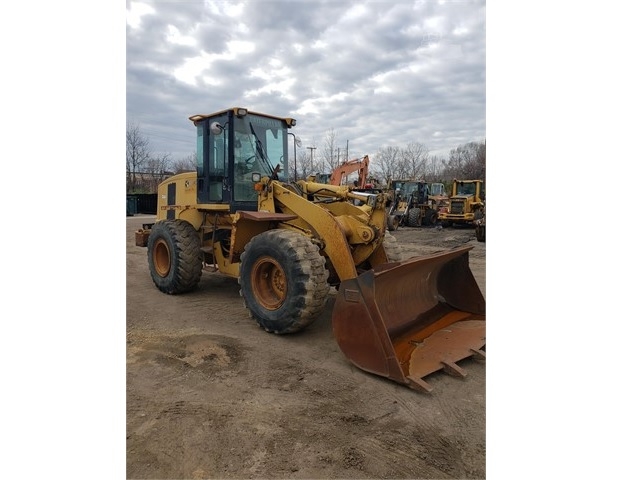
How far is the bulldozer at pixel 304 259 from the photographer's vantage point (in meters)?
3.57

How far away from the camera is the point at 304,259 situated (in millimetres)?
4121

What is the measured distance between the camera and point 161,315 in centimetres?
535

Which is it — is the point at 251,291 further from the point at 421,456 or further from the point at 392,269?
the point at 421,456

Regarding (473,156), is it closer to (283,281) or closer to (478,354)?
(478,354)

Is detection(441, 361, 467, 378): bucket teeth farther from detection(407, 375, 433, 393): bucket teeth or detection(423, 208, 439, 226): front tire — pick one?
detection(423, 208, 439, 226): front tire

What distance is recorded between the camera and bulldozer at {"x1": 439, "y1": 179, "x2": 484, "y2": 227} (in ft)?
60.6

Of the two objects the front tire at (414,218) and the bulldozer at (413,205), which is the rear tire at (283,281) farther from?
the front tire at (414,218)

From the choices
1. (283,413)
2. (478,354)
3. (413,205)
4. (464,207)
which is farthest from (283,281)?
(413,205)

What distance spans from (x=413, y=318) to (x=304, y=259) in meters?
1.28

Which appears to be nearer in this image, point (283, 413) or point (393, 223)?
point (283, 413)

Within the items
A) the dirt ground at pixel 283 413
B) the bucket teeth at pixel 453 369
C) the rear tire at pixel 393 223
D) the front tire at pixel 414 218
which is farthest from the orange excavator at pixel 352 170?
the bucket teeth at pixel 453 369

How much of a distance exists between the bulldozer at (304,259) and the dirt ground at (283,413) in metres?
0.23

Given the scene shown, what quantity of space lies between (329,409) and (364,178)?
14.8m

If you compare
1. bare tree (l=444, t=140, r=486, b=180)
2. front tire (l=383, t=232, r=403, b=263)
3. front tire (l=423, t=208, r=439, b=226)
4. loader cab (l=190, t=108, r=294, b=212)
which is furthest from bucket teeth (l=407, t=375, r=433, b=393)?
front tire (l=423, t=208, r=439, b=226)
